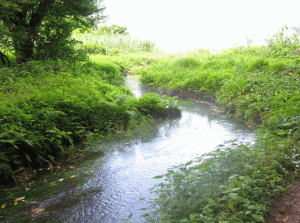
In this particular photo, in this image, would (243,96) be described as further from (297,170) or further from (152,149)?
(297,170)

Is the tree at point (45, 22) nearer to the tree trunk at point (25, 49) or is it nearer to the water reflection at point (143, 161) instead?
the tree trunk at point (25, 49)

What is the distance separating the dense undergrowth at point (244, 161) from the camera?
7.35 feet

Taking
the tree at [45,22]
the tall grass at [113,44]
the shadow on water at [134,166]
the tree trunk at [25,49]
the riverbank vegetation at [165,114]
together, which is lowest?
the shadow on water at [134,166]

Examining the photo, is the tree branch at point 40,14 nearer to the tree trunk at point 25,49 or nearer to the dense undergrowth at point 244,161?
the tree trunk at point 25,49

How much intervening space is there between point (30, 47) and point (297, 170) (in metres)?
9.60

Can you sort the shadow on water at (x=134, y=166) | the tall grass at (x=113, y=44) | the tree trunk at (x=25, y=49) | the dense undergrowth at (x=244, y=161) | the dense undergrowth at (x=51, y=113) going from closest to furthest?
1. the dense undergrowth at (x=244, y=161)
2. the shadow on water at (x=134, y=166)
3. the dense undergrowth at (x=51, y=113)
4. the tree trunk at (x=25, y=49)
5. the tall grass at (x=113, y=44)

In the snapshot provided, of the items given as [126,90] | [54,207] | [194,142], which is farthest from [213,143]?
[126,90]

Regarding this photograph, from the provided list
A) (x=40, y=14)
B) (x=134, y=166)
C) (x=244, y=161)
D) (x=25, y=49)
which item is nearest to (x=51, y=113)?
(x=134, y=166)

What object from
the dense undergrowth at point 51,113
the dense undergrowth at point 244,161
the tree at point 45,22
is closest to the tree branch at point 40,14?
the tree at point 45,22

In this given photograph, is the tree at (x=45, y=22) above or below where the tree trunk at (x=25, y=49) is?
above

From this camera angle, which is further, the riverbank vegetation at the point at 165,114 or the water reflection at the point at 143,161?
the water reflection at the point at 143,161

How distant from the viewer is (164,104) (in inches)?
278

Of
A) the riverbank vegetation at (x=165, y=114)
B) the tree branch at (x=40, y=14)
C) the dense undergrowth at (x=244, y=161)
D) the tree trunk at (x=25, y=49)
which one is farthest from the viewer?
the tree branch at (x=40, y=14)

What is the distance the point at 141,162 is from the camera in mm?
4090
